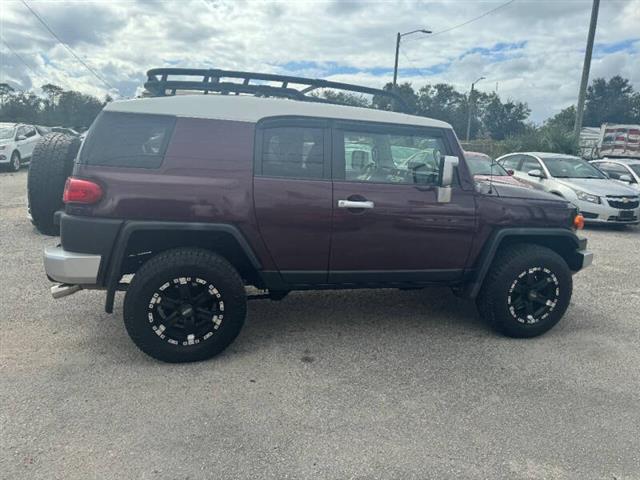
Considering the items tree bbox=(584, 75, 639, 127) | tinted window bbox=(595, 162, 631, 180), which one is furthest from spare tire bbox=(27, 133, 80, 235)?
tree bbox=(584, 75, 639, 127)

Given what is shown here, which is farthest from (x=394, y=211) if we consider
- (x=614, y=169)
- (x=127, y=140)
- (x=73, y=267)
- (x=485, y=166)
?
(x=614, y=169)

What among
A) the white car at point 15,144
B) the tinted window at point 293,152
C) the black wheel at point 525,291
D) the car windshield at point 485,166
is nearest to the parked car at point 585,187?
the car windshield at point 485,166

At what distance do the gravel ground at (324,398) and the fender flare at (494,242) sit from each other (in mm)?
471

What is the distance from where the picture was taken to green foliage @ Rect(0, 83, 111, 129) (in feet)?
158

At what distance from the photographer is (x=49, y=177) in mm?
5004

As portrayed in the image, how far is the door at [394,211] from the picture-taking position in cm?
363

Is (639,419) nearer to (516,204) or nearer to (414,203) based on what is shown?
(516,204)

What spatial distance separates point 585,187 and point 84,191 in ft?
31.5

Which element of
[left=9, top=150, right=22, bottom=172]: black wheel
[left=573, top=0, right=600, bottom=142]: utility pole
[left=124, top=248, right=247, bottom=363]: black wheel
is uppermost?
[left=573, top=0, right=600, bottom=142]: utility pole

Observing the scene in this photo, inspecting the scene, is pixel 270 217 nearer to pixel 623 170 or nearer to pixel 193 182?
pixel 193 182

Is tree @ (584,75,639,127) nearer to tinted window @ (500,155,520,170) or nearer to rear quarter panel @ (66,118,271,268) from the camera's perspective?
tinted window @ (500,155,520,170)

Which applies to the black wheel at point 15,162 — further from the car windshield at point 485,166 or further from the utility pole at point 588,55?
the utility pole at point 588,55

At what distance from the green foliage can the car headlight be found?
48.7 metres

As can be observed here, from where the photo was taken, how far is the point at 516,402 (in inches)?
123
